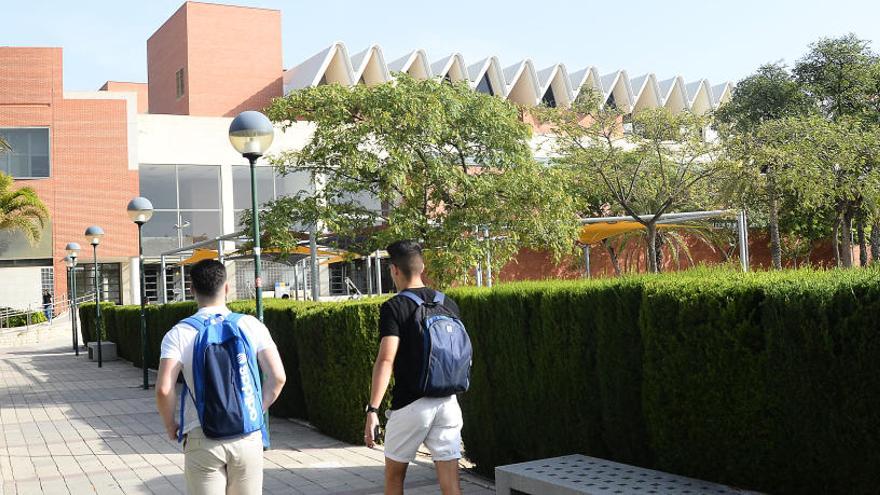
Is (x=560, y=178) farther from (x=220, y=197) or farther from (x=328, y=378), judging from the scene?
(x=220, y=197)

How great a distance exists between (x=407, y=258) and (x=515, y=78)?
55.9 metres

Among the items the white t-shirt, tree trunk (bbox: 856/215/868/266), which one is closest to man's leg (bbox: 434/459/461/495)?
the white t-shirt

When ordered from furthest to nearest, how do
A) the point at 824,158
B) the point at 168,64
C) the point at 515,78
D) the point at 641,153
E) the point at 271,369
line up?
the point at 515,78
the point at 168,64
the point at 641,153
the point at 824,158
the point at 271,369

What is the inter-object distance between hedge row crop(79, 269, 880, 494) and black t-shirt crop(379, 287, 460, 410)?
160 centimetres

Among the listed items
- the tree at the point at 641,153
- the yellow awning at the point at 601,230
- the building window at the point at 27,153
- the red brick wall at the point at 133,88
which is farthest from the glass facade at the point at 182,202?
the red brick wall at the point at 133,88

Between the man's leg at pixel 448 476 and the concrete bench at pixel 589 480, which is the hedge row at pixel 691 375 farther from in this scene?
the man's leg at pixel 448 476

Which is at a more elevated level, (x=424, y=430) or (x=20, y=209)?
(x=20, y=209)

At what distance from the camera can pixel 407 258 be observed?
193 inches

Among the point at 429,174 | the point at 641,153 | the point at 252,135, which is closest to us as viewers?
the point at 252,135

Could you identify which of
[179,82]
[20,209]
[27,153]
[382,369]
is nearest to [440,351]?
[382,369]

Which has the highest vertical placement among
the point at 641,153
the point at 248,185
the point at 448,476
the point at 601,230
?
the point at 248,185

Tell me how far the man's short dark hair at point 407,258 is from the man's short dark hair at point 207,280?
99cm

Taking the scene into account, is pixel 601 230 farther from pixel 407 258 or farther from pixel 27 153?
pixel 27 153

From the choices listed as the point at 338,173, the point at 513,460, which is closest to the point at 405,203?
the point at 338,173
